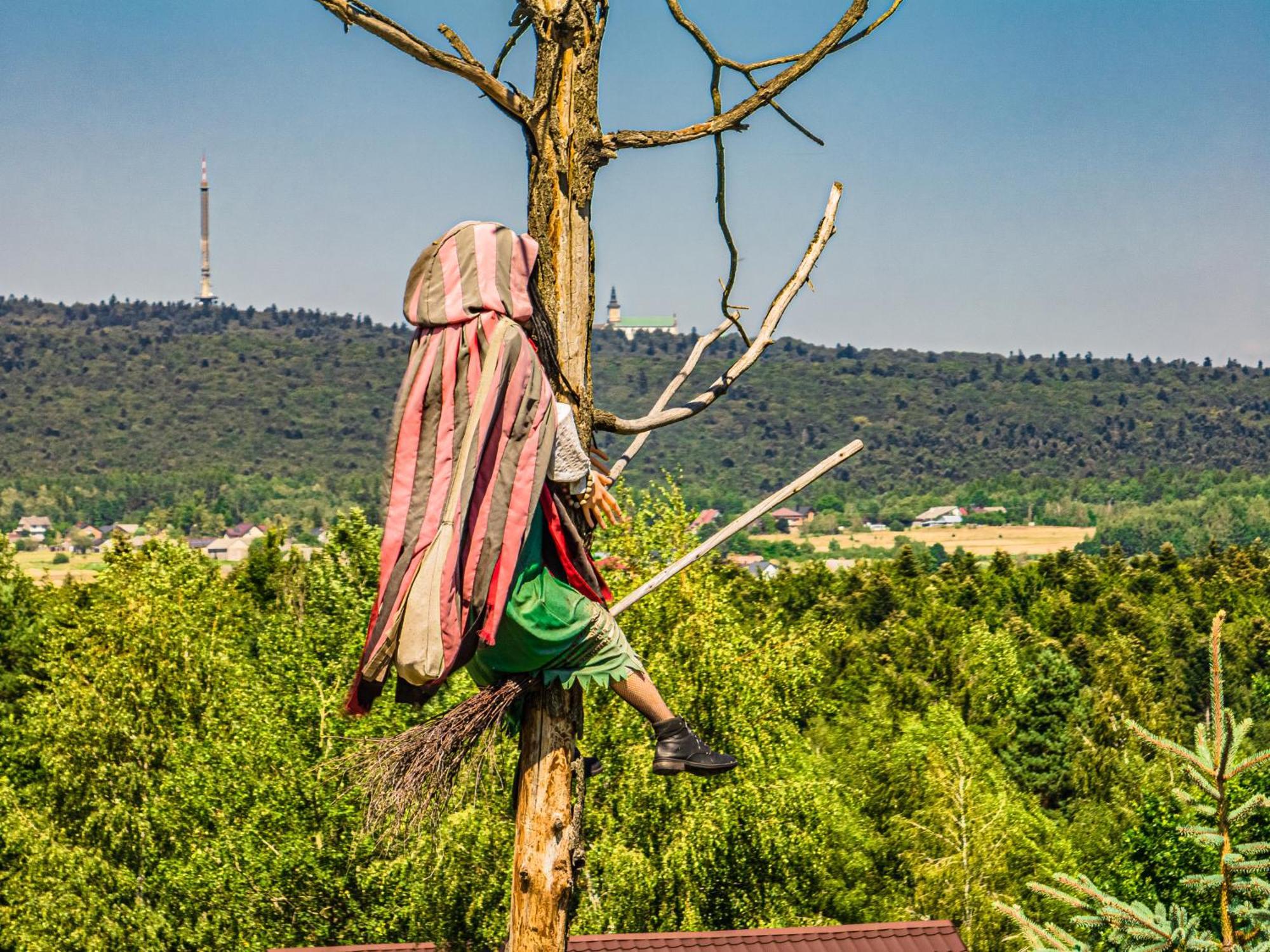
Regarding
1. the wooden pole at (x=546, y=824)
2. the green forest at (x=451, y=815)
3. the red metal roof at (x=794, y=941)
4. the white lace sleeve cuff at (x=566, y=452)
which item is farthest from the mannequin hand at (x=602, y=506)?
the red metal roof at (x=794, y=941)

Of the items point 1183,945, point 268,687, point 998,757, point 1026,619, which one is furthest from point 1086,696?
point 1183,945

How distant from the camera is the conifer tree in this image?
514 cm

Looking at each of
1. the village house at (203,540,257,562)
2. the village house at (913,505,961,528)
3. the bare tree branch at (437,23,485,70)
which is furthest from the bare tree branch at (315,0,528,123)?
the village house at (913,505,961,528)

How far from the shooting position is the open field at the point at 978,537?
16425 cm

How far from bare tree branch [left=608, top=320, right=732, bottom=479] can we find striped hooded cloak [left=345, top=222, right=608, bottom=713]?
2.07 feet

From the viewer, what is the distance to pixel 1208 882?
5320mm

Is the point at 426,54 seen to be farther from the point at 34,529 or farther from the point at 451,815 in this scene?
the point at 34,529

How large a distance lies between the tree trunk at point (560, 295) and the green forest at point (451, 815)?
1018 cm

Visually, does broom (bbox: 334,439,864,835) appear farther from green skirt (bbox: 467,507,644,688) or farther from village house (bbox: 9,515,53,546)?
village house (bbox: 9,515,53,546)

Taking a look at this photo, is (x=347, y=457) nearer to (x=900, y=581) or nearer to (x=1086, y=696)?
(x=900, y=581)

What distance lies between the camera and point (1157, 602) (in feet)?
195

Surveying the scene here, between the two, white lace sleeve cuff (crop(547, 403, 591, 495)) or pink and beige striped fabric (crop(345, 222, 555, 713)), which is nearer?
pink and beige striped fabric (crop(345, 222, 555, 713))

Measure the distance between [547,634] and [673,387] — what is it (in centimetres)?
125

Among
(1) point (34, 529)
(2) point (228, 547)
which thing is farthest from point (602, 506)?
(1) point (34, 529)
